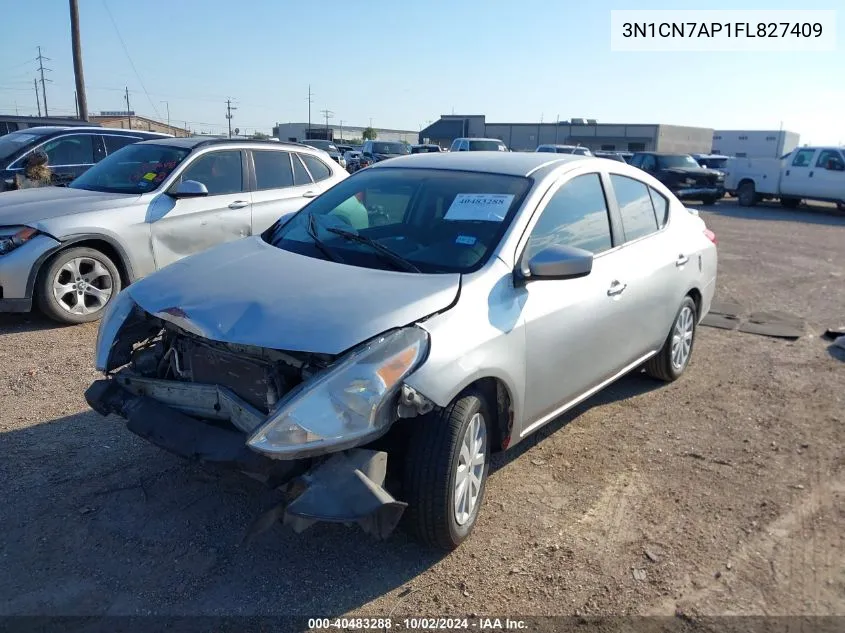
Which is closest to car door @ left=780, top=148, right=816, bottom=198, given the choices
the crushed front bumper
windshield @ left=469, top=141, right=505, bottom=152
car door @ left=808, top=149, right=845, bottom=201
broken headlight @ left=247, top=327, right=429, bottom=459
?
car door @ left=808, top=149, right=845, bottom=201

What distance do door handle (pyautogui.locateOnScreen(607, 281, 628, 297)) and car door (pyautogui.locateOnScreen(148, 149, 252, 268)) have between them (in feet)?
14.3

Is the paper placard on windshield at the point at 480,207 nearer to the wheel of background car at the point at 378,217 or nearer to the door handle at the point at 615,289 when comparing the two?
the wheel of background car at the point at 378,217

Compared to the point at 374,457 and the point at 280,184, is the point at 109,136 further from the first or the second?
the point at 374,457

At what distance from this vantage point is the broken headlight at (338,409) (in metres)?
2.68

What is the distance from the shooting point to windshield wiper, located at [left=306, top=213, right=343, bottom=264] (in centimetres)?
373

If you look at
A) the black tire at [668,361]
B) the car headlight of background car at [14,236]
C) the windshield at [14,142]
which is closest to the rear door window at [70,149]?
the windshield at [14,142]

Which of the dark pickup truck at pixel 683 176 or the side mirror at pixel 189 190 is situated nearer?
the side mirror at pixel 189 190

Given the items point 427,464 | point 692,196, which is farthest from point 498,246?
point 692,196

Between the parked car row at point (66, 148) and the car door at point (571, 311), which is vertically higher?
the parked car row at point (66, 148)

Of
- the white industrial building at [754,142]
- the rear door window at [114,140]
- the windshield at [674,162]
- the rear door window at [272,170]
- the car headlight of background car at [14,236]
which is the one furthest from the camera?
the white industrial building at [754,142]

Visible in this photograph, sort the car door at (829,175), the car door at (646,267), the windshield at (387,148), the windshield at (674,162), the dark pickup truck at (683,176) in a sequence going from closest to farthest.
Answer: the car door at (646,267), the car door at (829,175), the dark pickup truck at (683,176), the windshield at (674,162), the windshield at (387,148)

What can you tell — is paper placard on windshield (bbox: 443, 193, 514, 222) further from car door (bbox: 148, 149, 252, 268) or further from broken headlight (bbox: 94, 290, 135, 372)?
car door (bbox: 148, 149, 252, 268)

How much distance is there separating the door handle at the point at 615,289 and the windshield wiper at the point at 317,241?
162cm

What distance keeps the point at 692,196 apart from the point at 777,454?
19.3 meters
